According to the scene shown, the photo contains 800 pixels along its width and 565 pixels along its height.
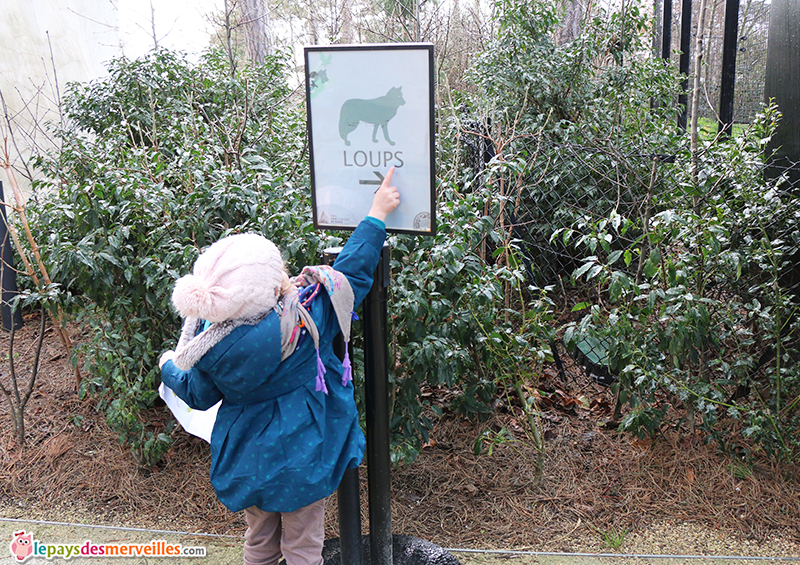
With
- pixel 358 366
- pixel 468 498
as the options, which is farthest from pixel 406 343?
pixel 468 498

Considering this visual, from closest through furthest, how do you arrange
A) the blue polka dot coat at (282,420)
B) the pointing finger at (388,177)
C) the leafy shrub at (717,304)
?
1. the blue polka dot coat at (282,420)
2. the pointing finger at (388,177)
3. the leafy shrub at (717,304)

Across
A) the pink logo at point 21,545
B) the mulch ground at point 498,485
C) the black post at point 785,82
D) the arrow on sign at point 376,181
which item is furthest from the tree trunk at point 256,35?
the arrow on sign at point 376,181

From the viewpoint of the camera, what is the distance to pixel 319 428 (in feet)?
6.03

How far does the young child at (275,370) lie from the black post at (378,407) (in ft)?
0.30

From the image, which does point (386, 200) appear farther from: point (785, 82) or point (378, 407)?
point (785, 82)

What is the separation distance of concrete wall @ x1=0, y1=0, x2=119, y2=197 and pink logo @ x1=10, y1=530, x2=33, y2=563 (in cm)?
433

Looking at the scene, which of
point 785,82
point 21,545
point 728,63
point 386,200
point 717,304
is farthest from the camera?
point 728,63

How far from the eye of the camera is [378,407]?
2080mm

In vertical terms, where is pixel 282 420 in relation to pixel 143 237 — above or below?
below

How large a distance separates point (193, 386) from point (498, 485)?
1651 millimetres

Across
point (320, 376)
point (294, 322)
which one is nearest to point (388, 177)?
point (294, 322)

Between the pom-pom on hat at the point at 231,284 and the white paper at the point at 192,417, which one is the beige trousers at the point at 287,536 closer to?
the white paper at the point at 192,417

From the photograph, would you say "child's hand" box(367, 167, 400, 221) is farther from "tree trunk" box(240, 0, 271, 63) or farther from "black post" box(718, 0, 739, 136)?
"tree trunk" box(240, 0, 271, 63)

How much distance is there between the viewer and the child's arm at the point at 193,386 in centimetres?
179
